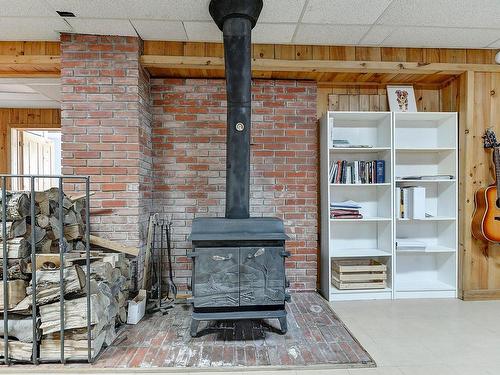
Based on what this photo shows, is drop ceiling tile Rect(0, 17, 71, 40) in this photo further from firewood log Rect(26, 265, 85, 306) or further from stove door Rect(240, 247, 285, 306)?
stove door Rect(240, 247, 285, 306)

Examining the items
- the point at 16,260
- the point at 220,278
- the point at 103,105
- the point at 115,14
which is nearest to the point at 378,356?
the point at 220,278

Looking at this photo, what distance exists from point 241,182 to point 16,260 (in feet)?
5.05

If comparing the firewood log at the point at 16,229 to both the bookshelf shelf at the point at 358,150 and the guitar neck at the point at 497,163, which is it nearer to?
the bookshelf shelf at the point at 358,150

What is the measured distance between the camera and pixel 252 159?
3480mm

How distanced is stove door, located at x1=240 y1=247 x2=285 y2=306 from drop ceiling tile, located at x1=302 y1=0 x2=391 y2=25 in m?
1.82

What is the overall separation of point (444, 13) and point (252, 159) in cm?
202

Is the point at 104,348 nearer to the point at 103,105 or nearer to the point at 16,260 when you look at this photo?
the point at 16,260

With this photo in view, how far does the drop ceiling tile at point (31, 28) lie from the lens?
270 cm

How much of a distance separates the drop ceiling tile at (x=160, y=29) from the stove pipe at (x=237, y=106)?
1.56 feet

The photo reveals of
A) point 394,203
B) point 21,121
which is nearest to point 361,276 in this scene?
point 394,203

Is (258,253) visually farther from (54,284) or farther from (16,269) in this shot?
(16,269)

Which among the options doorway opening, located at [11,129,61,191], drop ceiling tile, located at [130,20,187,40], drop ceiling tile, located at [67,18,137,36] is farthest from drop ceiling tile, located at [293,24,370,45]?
doorway opening, located at [11,129,61,191]

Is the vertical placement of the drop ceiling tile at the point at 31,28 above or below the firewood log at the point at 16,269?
above

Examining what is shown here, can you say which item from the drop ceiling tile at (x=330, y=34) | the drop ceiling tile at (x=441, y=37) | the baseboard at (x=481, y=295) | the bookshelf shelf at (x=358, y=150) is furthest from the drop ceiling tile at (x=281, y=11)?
the baseboard at (x=481, y=295)
